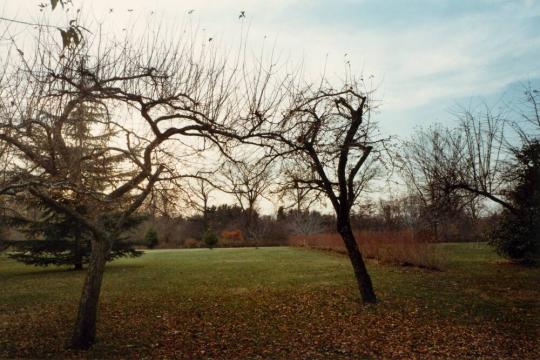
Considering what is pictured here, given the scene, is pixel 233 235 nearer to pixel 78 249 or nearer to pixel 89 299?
pixel 78 249

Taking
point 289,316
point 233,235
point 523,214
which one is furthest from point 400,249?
point 233,235

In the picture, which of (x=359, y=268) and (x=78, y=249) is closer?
(x=359, y=268)

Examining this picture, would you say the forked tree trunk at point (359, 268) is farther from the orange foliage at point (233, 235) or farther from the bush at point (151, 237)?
the orange foliage at point (233, 235)

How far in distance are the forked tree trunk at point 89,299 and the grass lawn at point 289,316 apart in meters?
0.26

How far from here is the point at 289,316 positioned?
10812mm

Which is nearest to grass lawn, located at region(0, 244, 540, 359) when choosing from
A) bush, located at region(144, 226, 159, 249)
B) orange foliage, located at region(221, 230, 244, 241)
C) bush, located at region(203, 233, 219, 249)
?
bush, located at region(203, 233, 219, 249)

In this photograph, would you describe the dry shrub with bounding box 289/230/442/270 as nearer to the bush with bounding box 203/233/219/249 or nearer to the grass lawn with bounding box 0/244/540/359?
the grass lawn with bounding box 0/244/540/359

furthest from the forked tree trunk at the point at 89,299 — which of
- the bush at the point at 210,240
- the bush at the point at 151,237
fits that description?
the bush at the point at 151,237

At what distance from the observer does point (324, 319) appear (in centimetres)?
1054

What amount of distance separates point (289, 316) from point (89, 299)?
4829 mm

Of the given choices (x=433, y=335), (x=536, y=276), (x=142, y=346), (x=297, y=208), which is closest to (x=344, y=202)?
(x=297, y=208)

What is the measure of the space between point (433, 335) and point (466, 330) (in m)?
0.94

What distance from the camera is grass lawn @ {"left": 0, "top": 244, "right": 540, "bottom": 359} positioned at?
8.19 metres

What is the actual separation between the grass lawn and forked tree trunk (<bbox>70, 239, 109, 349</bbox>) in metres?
0.26
